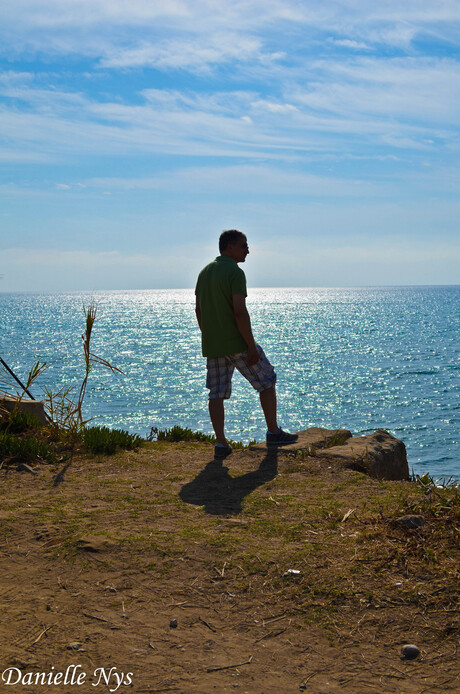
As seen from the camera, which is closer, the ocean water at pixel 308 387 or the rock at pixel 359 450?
the rock at pixel 359 450

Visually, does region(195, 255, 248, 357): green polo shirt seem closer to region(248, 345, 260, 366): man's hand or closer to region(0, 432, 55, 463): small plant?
region(248, 345, 260, 366): man's hand

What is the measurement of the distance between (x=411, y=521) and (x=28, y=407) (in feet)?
16.7

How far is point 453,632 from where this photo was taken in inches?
116

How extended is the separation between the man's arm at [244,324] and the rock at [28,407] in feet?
9.71

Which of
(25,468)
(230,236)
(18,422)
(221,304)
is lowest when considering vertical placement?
(25,468)

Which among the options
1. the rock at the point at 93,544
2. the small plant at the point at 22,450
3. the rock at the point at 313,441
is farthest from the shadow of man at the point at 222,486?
the small plant at the point at 22,450

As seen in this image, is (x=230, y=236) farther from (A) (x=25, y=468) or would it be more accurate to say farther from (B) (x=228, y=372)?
(A) (x=25, y=468)

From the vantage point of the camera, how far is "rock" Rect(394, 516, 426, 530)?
3.96 meters

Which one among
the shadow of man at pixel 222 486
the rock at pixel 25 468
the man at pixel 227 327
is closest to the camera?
the shadow of man at pixel 222 486

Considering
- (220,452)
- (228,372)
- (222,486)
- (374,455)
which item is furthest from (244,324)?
(374,455)

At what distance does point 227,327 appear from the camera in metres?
6.10

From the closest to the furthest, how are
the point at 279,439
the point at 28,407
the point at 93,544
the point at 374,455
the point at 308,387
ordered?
the point at 93,544, the point at 374,455, the point at 279,439, the point at 28,407, the point at 308,387

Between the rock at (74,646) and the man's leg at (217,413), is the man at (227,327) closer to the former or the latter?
the man's leg at (217,413)

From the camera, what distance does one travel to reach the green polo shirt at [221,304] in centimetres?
598
